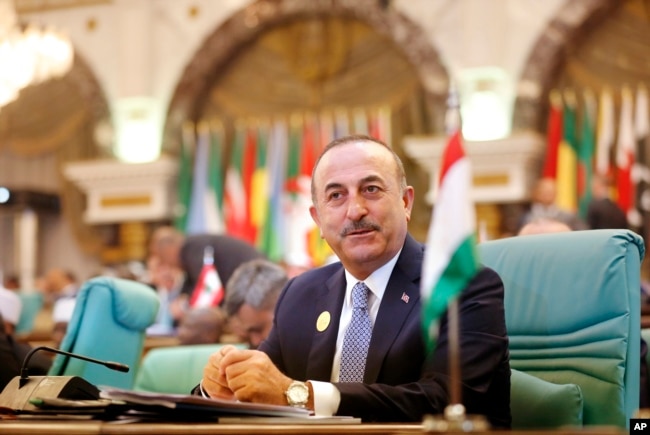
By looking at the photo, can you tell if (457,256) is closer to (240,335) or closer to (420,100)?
(240,335)

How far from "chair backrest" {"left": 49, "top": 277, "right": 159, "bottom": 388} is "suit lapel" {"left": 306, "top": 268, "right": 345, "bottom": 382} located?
1.17m

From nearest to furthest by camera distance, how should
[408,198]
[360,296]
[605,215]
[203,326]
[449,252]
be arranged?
[449,252]
[360,296]
[408,198]
[203,326]
[605,215]

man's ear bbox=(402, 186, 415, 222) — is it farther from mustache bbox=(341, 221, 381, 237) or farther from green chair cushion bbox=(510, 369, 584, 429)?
green chair cushion bbox=(510, 369, 584, 429)

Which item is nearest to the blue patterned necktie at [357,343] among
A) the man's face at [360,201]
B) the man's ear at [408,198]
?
the man's face at [360,201]

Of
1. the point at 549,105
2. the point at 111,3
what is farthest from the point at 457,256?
the point at 111,3

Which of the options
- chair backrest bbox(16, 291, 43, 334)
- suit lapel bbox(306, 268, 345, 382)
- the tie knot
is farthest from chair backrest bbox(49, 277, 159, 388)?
chair backrest bbox(16, 291, 43, 334)

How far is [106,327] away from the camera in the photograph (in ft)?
12.7

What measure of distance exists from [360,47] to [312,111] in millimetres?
832

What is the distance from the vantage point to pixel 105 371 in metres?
4.01

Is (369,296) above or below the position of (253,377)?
above

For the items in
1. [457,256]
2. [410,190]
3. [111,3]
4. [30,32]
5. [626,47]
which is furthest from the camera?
[111,3]

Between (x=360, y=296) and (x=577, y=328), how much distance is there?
0.57m

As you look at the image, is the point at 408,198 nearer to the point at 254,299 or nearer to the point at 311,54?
the point at 254,299

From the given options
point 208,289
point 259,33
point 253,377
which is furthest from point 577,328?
point 259,33
